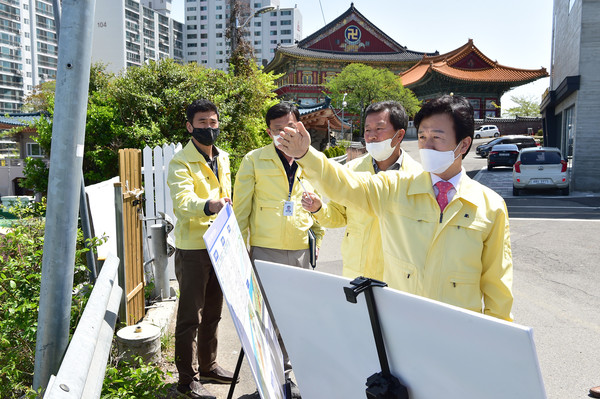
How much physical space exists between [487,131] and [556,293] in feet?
146

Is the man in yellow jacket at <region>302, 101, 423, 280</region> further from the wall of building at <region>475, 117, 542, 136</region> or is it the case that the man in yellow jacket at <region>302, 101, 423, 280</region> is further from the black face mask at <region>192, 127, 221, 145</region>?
the wall of building at <region>475, 117, 542, 136</region>

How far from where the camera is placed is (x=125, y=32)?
74375 millimetres

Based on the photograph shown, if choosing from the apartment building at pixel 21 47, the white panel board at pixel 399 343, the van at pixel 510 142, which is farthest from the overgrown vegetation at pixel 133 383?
the apartment building at pixel 21 47

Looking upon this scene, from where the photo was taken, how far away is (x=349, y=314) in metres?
1.42

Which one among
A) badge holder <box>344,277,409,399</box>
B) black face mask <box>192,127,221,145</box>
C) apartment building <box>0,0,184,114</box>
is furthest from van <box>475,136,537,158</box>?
apartment building <box>0,0,184,114</box>

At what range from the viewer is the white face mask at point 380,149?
9.78ft

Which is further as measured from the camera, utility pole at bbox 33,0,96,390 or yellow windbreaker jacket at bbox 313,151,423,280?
yellow windbreaker jacket at bbox 313,151,423,280

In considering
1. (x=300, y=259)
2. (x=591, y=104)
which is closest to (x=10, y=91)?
(x=591, y=104)

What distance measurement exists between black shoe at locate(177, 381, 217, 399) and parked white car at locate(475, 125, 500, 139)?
155 feet

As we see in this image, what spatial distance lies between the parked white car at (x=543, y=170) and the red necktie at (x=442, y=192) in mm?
15112

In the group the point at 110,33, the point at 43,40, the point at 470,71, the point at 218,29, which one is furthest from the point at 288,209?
the point at 218,29

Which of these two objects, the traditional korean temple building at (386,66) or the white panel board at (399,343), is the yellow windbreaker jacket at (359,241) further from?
the traditional korean temple building at (386,66)

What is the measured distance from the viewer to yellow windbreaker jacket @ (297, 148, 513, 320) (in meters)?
1.98

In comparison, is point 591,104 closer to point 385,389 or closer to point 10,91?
point 385,389
